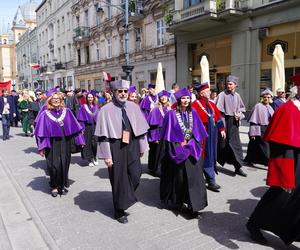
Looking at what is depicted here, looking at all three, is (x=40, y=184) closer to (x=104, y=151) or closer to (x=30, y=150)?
(x=104, y=151)

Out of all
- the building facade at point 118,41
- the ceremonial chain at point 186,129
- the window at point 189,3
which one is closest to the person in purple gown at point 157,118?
the ceremonial chain at point 186,129

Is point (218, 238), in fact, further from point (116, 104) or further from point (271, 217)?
point (116, 104)

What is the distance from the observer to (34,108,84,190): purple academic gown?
219 inches

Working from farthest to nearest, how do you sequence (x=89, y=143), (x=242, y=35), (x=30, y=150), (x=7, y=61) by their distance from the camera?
(x=7, y=61) < (x=242, y=35) < (x=30, y=150) < (x=89, y=143)

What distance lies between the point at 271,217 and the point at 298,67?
12555 millimetres

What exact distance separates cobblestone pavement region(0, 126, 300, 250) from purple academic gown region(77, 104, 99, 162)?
1.17 metres

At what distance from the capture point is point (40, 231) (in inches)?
171

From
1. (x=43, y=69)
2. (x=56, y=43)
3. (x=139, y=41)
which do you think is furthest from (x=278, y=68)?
(x=43, y=69)

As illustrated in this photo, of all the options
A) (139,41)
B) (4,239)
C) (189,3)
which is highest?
(189,3)

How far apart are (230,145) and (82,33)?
31.8 metres

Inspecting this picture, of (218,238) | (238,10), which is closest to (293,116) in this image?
(218,238)

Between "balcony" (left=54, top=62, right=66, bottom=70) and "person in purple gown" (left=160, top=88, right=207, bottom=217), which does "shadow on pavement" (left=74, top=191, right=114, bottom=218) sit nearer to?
"person in purple gown" (left=160, top=88, right=207, bottom=217)

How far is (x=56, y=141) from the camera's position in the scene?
18.6 feet

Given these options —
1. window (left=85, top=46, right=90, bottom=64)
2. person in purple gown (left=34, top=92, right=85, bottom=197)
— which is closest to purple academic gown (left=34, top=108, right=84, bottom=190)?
person in purple gown (left=34, top=92, right=85, bottom=197)
